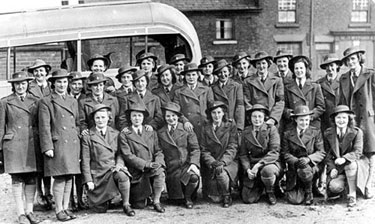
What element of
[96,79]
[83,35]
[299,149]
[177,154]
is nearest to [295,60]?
[299,149]

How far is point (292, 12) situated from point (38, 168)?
18581 mm

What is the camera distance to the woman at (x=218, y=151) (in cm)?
643

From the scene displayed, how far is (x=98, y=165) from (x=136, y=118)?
759mm

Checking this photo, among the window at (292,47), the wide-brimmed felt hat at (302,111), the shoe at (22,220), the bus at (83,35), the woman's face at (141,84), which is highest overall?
the window at (292,47)

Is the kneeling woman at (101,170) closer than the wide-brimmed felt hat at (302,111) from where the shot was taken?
Yes

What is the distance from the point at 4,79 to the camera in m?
9.54

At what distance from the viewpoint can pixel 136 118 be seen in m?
6.39

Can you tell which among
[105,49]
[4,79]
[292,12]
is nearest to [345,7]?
[292,12]

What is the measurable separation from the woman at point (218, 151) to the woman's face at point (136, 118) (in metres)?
0.90

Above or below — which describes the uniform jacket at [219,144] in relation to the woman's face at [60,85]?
below

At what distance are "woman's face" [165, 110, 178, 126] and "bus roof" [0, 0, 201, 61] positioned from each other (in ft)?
12.9

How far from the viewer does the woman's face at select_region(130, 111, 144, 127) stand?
6387 millimetres

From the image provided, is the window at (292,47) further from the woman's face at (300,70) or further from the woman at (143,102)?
the woman at (143,102)

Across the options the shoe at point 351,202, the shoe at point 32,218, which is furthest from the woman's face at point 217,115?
the shoe at point 32,218
